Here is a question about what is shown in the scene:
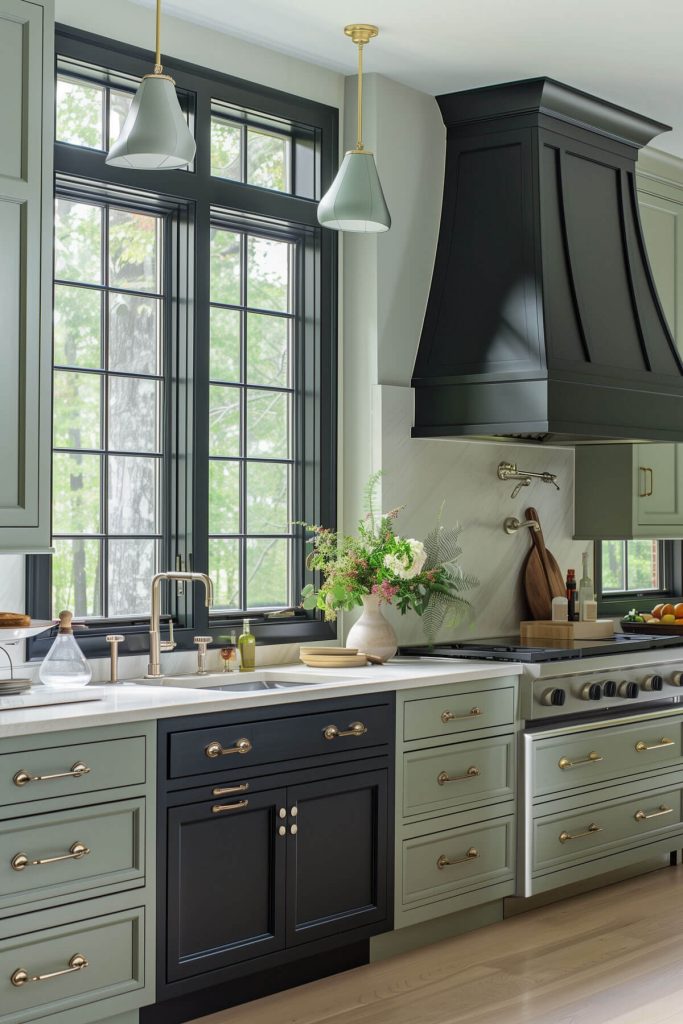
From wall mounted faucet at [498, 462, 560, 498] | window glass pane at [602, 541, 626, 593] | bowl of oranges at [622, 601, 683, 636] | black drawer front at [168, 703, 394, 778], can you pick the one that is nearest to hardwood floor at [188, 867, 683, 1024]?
black drawer front at [168, 703, 394, 778]

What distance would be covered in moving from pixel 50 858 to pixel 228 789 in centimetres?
58

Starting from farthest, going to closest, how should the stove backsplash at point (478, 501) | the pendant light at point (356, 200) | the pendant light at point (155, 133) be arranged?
the stove backsplash at point (478, 501) → the pendant light at point (356, 200) → the pendant light at point (155, 133)

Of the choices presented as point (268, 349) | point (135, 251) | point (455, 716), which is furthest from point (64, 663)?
point (268, 349)

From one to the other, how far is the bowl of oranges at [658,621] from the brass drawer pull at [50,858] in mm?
3219

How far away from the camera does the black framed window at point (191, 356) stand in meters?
3.98

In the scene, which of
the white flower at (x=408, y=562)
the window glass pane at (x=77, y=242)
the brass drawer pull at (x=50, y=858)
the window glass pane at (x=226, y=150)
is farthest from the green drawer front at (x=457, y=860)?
the window glass pane at (x=226, y=150)

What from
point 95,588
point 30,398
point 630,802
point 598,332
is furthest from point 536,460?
point 30,398

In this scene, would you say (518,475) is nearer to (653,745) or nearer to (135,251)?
(653,745)

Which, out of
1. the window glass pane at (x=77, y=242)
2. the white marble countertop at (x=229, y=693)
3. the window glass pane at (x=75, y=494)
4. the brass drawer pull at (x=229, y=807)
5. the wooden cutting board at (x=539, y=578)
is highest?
the window glass pane at (x=77, y=242)

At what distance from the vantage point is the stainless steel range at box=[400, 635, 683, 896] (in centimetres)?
439

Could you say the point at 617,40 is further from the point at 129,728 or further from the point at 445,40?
the point at 129,728

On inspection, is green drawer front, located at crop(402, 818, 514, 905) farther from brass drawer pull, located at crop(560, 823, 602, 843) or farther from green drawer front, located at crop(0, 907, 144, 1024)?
green drawer front, located at crop(0, 907, 144, 1024)

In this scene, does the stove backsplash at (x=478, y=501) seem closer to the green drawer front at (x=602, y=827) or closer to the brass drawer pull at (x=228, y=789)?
the green drawer front at (x=602, y=827)

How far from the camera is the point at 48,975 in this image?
299 cm
